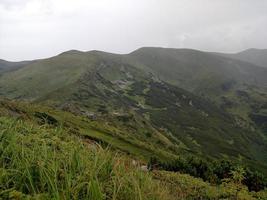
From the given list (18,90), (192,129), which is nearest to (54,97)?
(18,90)

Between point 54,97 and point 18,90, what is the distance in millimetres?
60400

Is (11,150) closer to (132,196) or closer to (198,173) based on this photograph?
(132,196)

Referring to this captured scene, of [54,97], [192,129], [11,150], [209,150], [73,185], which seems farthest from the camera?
[192,129]

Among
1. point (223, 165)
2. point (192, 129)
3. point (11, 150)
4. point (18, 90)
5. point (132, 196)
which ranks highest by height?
point (11, 150)

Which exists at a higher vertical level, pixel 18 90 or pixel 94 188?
pixel 94 188

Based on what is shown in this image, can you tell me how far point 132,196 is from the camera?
6.77 m

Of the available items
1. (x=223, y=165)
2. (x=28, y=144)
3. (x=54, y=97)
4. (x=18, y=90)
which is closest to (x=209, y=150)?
(x=54, y=97)

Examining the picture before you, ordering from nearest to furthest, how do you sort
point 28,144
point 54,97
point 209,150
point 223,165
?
point 28,144
point 223,165
point 54,97
point 209,150

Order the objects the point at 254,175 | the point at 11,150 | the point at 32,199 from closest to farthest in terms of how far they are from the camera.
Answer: the point at 32,199 → the point at 11,150 → the point at 254,175

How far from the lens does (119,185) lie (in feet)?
22.7

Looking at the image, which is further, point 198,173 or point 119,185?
point 198,173

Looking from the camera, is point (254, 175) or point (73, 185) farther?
point (254, 175)

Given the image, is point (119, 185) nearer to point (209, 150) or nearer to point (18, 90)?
point (209, 150)

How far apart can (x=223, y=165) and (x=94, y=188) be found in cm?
1670
